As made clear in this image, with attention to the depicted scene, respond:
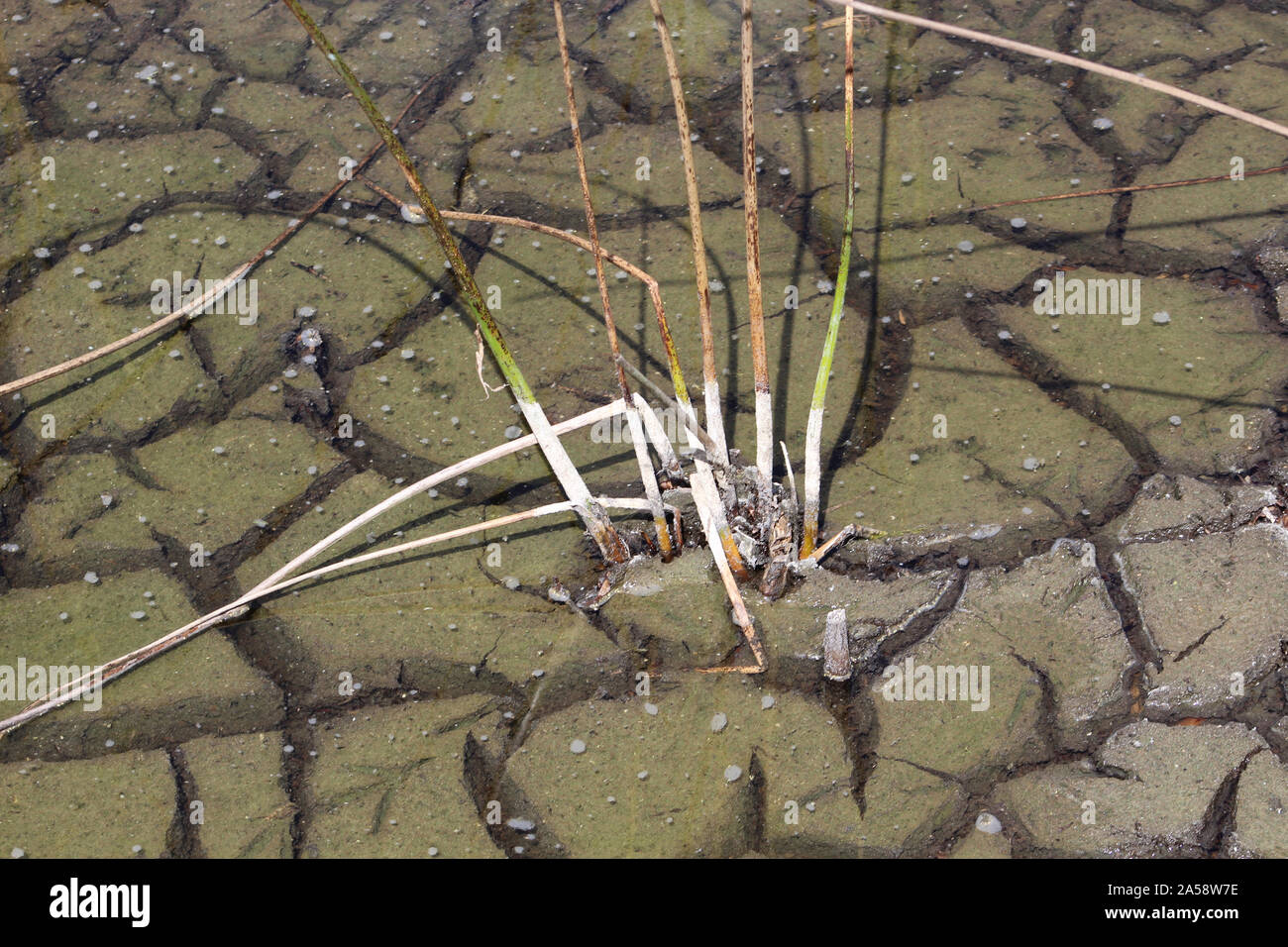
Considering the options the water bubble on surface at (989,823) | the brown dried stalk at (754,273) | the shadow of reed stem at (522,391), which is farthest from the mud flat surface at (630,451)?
the brown dried stalk at (754,273)

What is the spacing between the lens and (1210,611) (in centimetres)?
197

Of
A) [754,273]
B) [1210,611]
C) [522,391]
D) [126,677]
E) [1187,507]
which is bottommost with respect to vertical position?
[126,677]

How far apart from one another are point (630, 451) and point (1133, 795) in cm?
117

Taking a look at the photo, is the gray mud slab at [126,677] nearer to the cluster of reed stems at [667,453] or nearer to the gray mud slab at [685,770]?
the cluster of reed stems at [667,453]

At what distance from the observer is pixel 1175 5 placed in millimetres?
3287

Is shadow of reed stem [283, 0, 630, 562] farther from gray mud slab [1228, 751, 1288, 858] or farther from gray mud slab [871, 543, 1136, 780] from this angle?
gray mud slab [1228, 751, 1288, 858]

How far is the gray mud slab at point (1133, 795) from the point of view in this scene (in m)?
1.73

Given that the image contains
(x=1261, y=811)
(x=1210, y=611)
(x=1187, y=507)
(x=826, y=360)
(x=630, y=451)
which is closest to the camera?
Result: (x=1261, y=811)

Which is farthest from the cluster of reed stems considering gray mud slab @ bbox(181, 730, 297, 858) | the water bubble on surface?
the water bubble on surface

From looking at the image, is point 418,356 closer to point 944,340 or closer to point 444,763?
point 444,763

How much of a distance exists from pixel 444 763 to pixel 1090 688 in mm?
1166

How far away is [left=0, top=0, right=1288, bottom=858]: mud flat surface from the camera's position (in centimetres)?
186

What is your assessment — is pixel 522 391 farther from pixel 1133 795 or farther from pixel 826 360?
pixel 1133 795

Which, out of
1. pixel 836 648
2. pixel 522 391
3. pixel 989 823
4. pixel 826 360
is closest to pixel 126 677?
pixel 522 391
